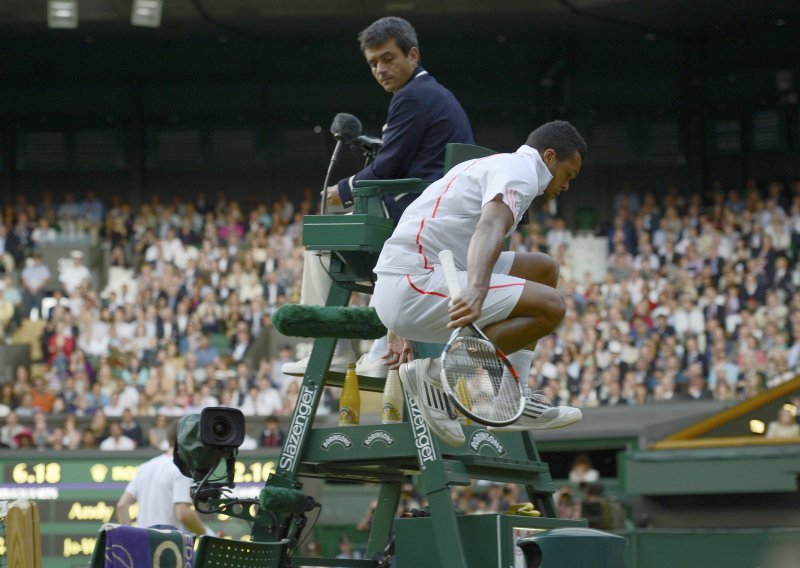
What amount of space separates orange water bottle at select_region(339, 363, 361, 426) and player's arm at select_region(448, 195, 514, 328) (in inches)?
74.6

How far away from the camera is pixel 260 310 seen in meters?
22.0

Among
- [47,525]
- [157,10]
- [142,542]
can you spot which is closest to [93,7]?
[157,10]

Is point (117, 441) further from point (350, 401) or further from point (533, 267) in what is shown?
point (533, 267)

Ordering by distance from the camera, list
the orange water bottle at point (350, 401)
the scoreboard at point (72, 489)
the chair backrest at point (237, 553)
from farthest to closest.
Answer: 1. the scoreboard at point (72, 489)
2. the orange water bottle at point (350, 401)
3. the chair backrest at point (237, 553)

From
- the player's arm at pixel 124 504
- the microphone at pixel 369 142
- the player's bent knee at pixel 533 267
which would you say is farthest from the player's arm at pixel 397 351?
the player's arm at pixel 124 504

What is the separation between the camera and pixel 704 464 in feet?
50.3

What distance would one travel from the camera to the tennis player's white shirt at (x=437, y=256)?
5812 mm

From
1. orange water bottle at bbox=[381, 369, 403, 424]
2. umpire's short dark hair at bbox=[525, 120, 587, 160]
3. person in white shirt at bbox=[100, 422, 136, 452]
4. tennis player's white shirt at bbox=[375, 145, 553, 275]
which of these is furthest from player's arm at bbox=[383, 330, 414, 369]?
person in white shirt at bbox=[100, 422, 136, 452]

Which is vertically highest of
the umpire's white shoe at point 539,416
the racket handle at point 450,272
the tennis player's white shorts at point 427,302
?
the racket handle at point 450,272

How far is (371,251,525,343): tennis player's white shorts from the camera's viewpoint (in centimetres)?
581

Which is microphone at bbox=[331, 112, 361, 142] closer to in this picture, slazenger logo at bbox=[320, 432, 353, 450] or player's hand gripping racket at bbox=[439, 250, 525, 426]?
slazenger logo at bbox=[320, 432, 353, 450]

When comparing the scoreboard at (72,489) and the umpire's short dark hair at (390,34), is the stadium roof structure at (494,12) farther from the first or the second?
the umpire's short dark hair at (390,34)

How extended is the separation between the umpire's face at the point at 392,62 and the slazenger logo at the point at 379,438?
1688mm

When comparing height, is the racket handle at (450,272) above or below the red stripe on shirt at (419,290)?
above
